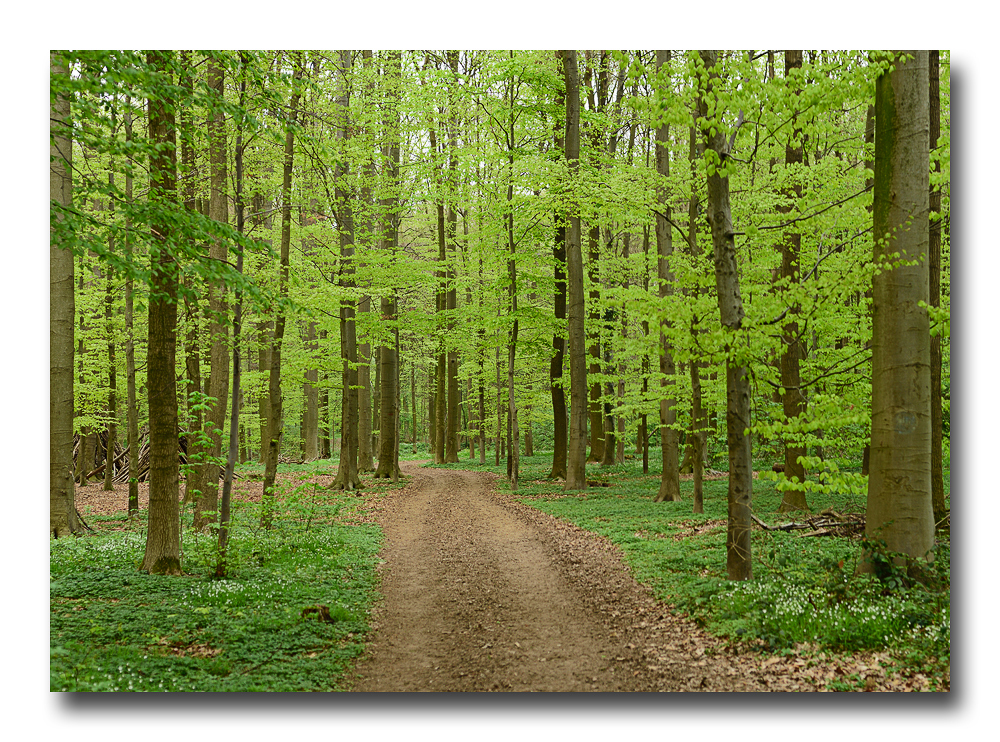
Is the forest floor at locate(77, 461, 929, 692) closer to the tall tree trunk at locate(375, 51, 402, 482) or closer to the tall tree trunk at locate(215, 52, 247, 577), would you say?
the tall tree trunk at locate(215, 52, 247, 577)

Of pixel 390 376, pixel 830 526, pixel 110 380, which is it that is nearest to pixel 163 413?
pixel 830 526

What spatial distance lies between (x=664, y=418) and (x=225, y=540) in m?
8.58

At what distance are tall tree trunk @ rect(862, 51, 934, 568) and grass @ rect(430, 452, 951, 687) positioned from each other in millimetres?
330

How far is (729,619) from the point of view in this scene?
5.01 meters

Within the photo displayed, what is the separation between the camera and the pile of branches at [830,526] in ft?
23.7

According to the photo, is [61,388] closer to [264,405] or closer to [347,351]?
[347,351]

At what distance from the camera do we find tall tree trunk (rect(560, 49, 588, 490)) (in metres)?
14.0

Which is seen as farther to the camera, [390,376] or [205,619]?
[390,376]

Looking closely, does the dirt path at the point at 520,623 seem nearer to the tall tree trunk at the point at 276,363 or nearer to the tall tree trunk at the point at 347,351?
the tall tree trunk at the point at 276,363

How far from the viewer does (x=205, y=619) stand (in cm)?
495

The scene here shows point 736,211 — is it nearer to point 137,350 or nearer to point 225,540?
point 225,540

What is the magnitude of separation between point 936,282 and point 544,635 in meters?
5.12

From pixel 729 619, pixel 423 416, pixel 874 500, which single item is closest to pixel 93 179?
pixel 729 619

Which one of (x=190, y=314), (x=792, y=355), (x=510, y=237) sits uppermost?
(x=510, y=237)
